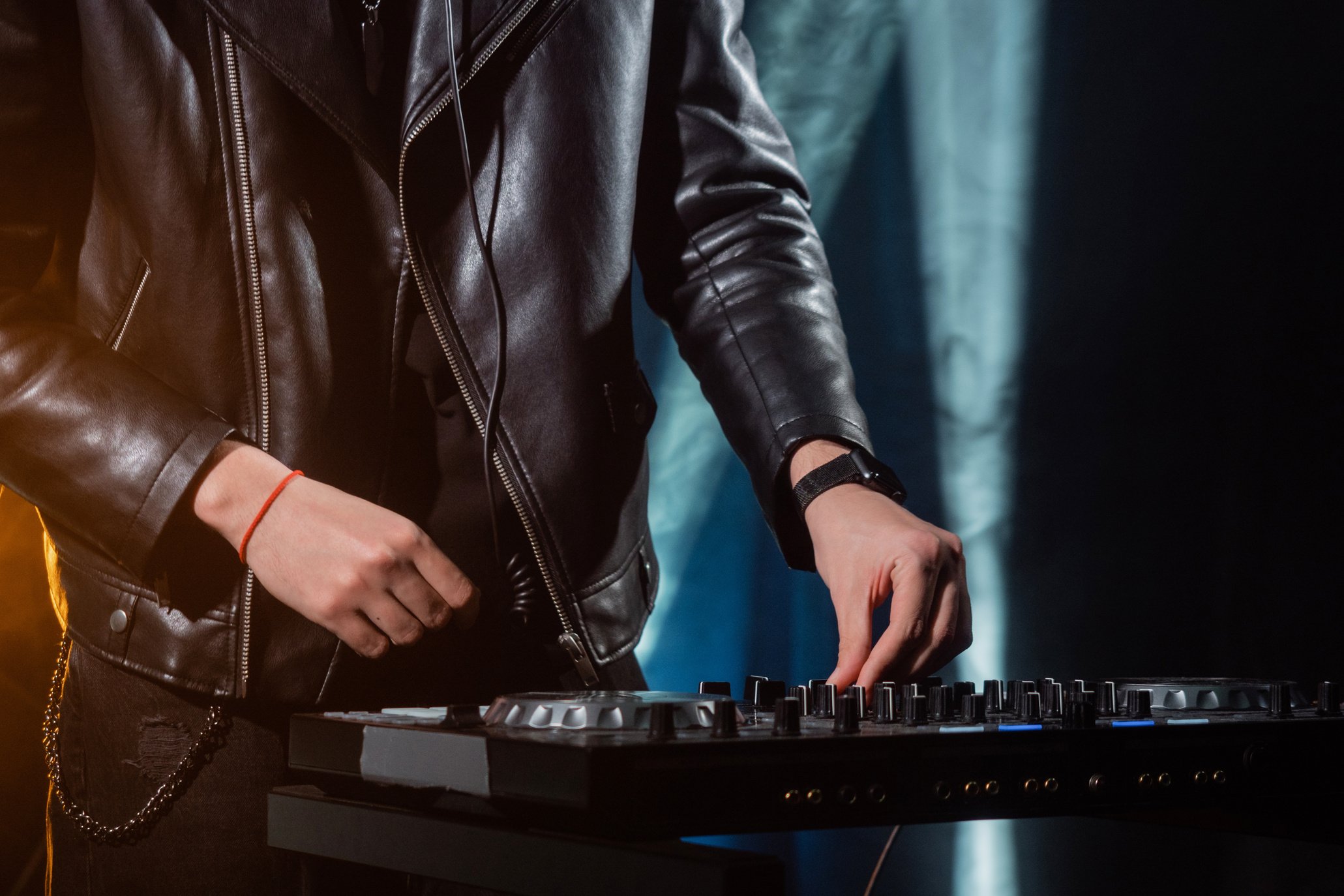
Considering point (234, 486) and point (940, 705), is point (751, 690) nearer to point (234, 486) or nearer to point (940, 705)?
point (940, 705)

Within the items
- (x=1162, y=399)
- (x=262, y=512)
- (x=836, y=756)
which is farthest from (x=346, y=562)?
(x=1162, y=399)

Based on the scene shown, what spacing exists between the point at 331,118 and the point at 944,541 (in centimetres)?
58

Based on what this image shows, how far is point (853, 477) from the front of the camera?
0.98m

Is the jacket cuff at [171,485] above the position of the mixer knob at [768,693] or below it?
above

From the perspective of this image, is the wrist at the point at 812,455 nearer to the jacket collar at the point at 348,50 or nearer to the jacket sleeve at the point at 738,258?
the jacket sleeve at the point at 738,258

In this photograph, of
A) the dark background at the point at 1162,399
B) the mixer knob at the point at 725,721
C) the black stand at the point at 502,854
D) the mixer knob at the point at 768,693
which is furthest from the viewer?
the dark background at the point at 1162,399

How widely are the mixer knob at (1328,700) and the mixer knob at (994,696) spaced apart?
0.70 feet

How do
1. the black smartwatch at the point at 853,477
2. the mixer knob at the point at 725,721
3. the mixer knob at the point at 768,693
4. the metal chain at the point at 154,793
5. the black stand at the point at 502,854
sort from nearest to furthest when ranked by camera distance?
the black stand at the point at 502,854 → the mixer knob at the point at 725,721 → the mixer knob at the point at 768,693 → the metal chain at the point at 154,793 → the black smartwatch at the point at 853,477

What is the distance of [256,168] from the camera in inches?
36.3

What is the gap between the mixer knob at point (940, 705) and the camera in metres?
0.69

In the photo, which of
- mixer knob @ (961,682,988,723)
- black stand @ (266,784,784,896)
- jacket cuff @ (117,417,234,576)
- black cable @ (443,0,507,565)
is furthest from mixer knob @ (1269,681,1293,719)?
jacket cuff @ (117,417,234,576)

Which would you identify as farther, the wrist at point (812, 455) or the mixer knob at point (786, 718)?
the wrist at point (812, 455)

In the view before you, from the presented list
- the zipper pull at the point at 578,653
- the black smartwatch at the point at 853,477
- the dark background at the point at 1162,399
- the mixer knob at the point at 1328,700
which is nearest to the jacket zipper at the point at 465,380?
the zipper pull at the point at 578,653

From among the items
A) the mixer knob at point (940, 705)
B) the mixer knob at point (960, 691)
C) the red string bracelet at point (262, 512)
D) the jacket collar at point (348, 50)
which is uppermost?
the jacket collar at point (348, 50)
